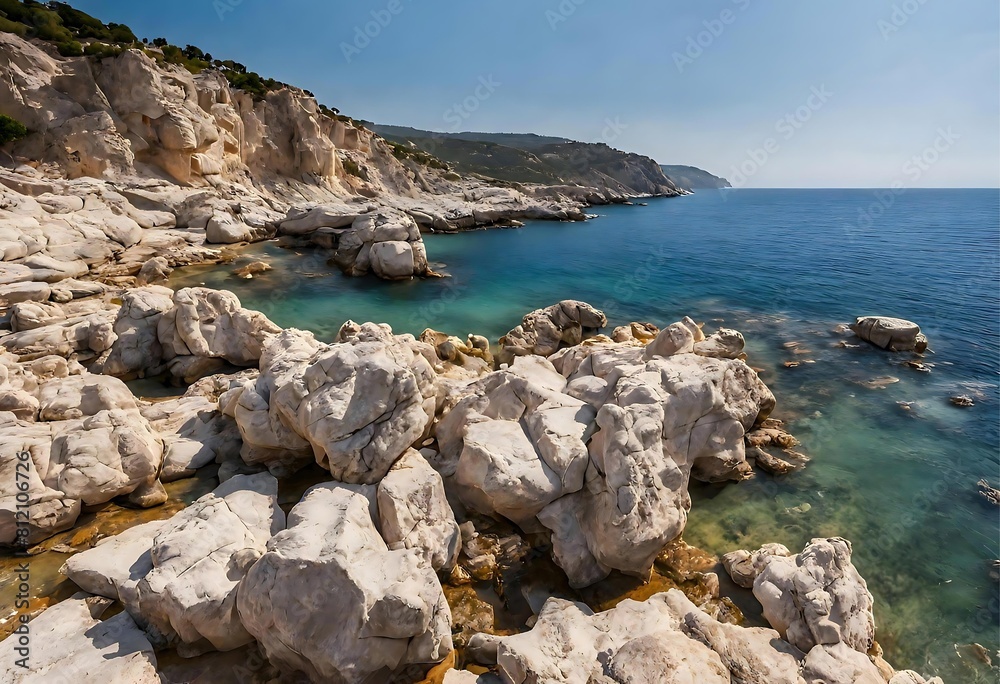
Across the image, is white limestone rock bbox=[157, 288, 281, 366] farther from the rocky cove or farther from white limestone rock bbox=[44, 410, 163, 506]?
white limestone rock bbox=[44, 410, 163, 506]

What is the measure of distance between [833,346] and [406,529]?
835 inches

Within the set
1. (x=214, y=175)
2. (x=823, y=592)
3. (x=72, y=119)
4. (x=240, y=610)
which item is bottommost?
(x=823, y=592)

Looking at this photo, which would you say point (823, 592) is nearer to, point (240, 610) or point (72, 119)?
point (240, 610)

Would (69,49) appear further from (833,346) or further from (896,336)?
(896,336)

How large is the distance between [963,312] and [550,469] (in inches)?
1212

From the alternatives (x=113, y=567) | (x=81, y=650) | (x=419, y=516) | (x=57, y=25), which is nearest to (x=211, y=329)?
(x=113, y=567)

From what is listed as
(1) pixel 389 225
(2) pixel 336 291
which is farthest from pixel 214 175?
(2) pixel 336 291

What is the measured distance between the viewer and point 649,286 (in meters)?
31.9

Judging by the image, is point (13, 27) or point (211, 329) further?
point (13, 27)

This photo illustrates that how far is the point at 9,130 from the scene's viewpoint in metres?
32.6

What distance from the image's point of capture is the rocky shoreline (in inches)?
237

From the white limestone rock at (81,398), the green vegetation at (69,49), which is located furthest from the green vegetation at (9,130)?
the white limestone rock at (81,398)

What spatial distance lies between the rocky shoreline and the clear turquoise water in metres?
1.66

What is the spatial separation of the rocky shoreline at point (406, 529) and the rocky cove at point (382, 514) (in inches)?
1.6
